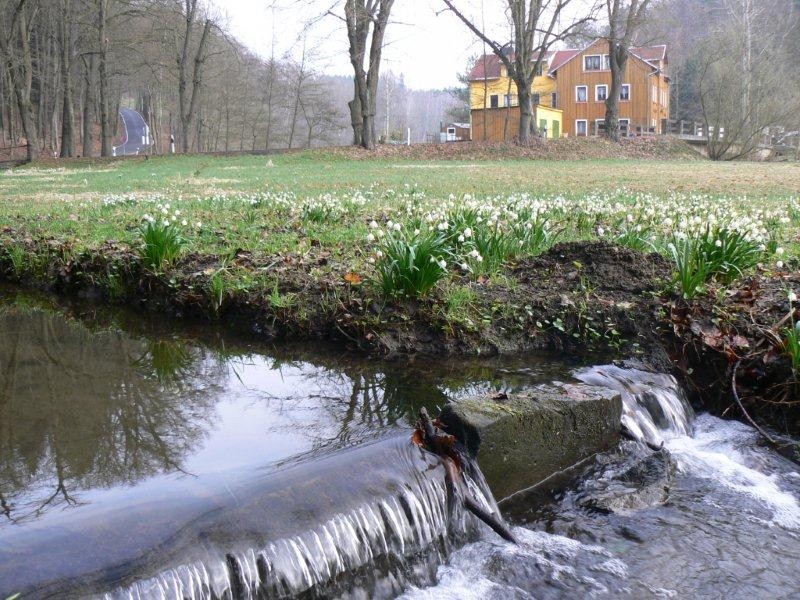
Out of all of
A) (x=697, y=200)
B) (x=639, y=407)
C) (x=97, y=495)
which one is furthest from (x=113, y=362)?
(x=697, y=200)

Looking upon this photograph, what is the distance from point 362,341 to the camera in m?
5.39

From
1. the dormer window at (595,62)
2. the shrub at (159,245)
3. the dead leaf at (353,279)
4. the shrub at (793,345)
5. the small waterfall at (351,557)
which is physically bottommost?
the small waterfall at (351,557)

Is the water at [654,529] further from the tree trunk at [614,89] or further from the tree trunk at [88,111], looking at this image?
the tree trunk at [88,111]

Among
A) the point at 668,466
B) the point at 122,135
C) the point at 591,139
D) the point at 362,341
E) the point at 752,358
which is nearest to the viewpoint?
the point at 668,466

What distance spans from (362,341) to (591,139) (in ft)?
113

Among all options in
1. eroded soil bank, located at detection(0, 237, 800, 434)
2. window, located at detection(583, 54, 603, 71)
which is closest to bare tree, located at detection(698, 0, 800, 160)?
window, located at detection(583, 54, 603, 71)

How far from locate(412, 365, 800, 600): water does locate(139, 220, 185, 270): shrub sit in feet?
14.0

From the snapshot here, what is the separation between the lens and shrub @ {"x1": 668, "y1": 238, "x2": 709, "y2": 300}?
18.1 feet

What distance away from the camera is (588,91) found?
60.4 metres

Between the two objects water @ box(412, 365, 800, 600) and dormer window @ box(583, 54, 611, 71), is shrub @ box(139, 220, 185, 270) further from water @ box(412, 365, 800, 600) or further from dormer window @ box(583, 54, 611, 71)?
dormer window @ box(583, 54, 611, 71)

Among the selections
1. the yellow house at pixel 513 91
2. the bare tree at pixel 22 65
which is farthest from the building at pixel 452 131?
the bare tree at pixel 22 65

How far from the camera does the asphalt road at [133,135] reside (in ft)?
189

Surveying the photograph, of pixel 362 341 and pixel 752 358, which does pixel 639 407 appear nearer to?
pixel 752 358

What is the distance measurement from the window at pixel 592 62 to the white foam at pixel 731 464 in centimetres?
6046
